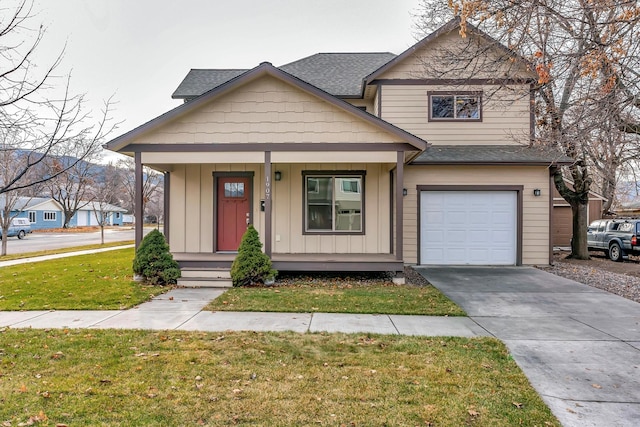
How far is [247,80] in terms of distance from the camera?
8.77 meters

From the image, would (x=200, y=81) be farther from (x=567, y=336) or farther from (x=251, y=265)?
(x=567, y=336)

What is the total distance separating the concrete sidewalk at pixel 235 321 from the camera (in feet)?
17.5

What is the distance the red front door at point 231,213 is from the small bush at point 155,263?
196 cm

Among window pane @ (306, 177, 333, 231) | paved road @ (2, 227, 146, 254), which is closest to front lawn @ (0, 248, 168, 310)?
window pane @ (306, 177, 333, 231)

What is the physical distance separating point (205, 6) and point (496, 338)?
1520cm

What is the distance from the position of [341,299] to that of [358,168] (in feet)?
14.2

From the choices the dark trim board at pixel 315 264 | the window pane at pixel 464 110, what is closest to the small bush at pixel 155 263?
the dark trim board at pixel 315 264

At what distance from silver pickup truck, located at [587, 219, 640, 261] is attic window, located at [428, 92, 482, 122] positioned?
7274mm

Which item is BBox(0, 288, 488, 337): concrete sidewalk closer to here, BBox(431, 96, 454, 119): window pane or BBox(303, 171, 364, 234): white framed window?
BBox(303, 171, 364, 234): white framed window

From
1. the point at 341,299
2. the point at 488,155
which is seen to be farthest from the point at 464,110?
the point at 341,299

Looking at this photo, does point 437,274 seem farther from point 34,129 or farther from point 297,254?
point 34,129

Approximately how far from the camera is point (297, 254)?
399 inches

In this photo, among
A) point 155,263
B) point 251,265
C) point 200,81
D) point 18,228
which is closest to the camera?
point 251,265

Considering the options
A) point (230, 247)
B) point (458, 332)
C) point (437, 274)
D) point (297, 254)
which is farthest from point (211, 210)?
point (458, 332)
